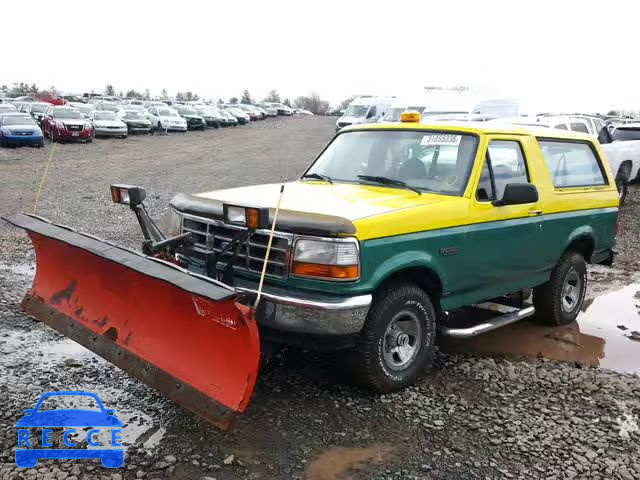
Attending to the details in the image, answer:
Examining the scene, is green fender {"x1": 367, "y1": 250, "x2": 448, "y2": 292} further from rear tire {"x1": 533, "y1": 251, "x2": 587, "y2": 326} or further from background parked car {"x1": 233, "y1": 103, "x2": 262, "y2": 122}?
background parked car {"x1": 233, "y1": 103, "x2": 262, "y2": 122}

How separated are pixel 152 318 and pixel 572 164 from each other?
4.53 m

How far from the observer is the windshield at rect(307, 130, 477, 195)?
5.14 meters

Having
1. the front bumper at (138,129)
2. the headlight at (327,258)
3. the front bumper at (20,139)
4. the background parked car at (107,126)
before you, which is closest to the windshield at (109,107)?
the front bumper at (138,129)

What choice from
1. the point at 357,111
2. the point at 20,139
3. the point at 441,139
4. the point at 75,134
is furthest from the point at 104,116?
the point at 441,139

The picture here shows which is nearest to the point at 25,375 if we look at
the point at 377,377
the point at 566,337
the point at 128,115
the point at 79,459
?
the point at 79,459

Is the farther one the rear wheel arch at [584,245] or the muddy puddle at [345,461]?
the rear wheel arch at [584,245]

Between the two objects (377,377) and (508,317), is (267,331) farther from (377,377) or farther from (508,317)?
(508,317)

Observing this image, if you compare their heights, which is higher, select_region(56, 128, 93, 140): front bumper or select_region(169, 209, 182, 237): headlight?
select_region(169, 209, 182, 237): headlight

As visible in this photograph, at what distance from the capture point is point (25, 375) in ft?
15.3

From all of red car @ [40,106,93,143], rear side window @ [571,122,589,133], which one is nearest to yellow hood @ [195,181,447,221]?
rear side window @ [571,122,589,133]

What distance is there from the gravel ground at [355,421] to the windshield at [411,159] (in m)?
1.57

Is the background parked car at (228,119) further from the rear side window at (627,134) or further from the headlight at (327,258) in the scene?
the headlight at (327,258)

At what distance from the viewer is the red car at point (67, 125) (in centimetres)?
2678

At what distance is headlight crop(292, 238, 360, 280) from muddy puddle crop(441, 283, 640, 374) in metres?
2.07
